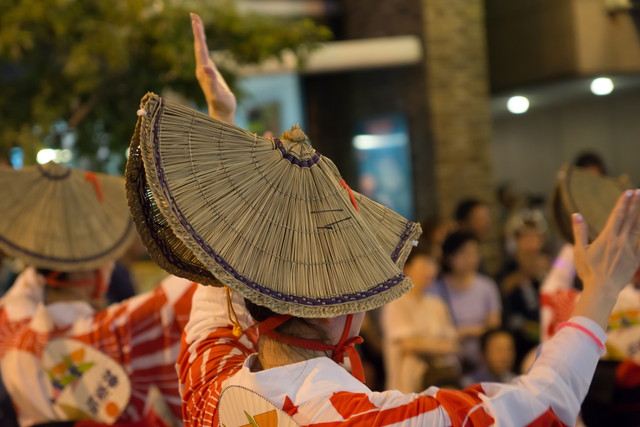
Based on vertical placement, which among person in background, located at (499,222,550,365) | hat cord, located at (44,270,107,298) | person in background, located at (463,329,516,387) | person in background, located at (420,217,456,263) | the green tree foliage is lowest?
person in background, located at (463,329,516,387)

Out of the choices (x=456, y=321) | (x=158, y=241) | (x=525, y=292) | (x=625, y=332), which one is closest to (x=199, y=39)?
(x=158, y=241)

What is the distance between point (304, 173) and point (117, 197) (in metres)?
1.65

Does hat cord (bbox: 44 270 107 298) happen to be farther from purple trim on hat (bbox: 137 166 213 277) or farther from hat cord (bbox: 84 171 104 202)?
purple trim on hat (bbox: 137 166 213 277)

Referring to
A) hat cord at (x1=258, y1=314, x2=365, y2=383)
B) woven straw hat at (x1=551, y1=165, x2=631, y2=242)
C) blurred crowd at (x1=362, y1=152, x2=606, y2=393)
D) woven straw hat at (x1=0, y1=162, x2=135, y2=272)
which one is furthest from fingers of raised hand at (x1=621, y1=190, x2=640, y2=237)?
blurred crowd at (x1=362, y1=152, x2=606, y2=393)

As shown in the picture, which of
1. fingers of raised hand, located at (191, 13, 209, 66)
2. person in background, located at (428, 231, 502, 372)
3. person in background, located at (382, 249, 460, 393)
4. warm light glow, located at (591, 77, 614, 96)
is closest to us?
fingers of raised hand, located at (191, 13, 209, 66)

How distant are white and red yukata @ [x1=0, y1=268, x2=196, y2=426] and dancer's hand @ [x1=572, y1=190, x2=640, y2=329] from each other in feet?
4.89

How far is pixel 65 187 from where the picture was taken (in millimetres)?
3066

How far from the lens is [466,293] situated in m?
5.62

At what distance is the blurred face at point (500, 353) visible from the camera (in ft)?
16.6

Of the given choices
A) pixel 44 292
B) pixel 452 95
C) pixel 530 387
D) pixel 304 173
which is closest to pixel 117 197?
pixel 44 292

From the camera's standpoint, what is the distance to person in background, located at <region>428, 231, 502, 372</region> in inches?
217

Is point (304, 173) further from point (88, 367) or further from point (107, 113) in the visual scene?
point (107, 113)

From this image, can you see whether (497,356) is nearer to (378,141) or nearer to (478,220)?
(478,220)

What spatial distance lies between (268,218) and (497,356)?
12.2ft
